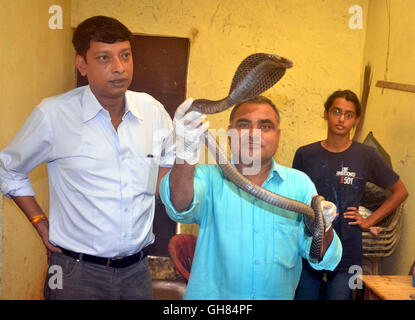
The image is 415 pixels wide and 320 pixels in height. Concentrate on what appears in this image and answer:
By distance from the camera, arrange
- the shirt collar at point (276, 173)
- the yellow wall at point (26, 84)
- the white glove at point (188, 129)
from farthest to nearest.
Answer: the yellow wall at point (26, 84), the shirt collar at point (276, 173), the white glove at point (188, 129)

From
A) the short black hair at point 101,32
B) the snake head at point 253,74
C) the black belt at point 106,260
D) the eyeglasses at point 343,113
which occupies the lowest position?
the black belt at point 106,260

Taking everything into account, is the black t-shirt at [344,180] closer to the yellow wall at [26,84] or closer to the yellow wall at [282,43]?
the yellow wall at [282,43]

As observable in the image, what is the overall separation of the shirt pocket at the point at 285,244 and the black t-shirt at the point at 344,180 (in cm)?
65

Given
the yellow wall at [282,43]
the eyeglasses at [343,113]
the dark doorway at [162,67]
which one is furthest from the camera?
the yellow wall at [282,43]

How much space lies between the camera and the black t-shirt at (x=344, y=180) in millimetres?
2059

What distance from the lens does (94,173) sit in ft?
5.11

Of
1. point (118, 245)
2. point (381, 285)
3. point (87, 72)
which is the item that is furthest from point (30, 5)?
point (381, 285)

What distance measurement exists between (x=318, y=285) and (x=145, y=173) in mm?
946

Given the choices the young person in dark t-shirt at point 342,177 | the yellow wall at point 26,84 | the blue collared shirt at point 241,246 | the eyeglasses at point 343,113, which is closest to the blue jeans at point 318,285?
the young person in dark t-shirt at point 342,177

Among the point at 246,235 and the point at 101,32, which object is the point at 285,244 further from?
the point at 101,32

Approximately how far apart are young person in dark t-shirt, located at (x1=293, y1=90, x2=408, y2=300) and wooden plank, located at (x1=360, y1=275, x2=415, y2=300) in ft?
1.10

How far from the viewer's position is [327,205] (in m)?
1.37
